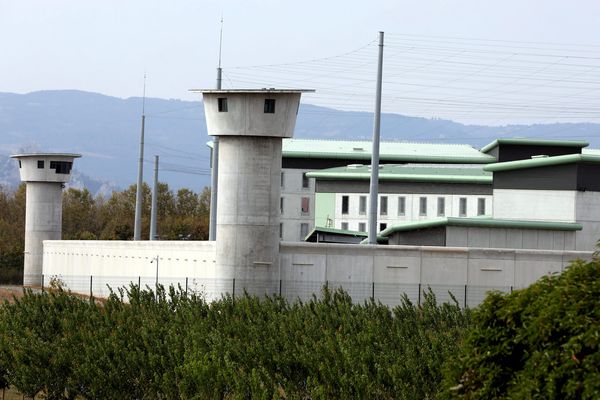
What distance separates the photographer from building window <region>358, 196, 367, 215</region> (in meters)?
89.0

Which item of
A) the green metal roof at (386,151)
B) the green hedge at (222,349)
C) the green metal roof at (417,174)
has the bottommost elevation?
the green hedge at (222,349)

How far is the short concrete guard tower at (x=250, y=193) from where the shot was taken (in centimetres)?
4781

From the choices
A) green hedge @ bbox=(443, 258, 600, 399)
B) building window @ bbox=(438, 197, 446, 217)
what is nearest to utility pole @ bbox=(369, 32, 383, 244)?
building window @ bbox=(438, 197, 446, 217)

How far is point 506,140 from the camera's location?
3494 inches

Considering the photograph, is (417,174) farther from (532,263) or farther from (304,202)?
(532,263)

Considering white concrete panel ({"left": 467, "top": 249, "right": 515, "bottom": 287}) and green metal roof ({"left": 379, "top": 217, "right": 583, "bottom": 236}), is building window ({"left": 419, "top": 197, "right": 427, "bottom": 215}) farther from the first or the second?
white concrete panel ({"left": 467, "top": 249, "right": 515, "bottom": 287})

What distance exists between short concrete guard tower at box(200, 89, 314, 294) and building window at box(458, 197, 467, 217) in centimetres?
3644

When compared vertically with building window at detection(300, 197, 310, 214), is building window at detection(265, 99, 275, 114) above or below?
above

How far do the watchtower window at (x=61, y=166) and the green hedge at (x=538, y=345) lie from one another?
79187mm

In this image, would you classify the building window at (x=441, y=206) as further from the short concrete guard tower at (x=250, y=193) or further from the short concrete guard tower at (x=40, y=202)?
the short concrete guard tower at (x=250, y=193)

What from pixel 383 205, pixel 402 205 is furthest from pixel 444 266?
pixel 383 205

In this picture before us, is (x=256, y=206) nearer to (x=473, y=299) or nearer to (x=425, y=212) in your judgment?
(x=473, y=299)

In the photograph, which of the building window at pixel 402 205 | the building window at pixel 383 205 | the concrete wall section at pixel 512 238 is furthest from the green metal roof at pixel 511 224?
the building window at pixel 383 205

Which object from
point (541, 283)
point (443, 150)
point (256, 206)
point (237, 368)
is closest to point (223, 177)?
point (256, 206)
